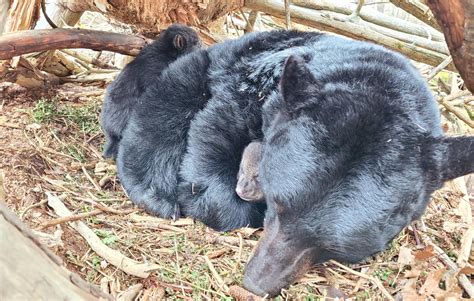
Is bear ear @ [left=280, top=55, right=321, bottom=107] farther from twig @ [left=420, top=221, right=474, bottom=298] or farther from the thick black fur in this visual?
twig @ [left=420, top=221, right=474, bottom=298]

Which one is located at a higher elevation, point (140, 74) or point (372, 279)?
point (140, 74)

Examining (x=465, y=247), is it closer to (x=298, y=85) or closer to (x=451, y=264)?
(x=451, y=264)

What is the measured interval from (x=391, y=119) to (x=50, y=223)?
1.94 meters

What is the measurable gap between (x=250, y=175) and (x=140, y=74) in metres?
1.31

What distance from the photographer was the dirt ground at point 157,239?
2959mm

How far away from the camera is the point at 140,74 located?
13.4 feet

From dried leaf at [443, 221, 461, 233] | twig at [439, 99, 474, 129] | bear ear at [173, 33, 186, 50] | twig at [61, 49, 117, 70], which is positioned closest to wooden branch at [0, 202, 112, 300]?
bear ear at [173, 33, 186, 50]

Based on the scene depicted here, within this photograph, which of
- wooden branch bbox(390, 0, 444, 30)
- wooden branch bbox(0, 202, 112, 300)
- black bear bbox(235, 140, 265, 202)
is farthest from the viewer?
wooden branch bbox(390, 0, 444, 30)

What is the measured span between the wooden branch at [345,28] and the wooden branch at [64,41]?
1.51 m

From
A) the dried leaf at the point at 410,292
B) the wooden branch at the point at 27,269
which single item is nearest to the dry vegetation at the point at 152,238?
the dried leaf at the point at 410,292

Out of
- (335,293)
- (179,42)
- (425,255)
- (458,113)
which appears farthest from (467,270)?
(458,113)

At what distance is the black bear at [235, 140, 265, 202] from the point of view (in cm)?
331

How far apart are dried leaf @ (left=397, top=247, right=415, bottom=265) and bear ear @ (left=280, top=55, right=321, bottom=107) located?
125 centimetres

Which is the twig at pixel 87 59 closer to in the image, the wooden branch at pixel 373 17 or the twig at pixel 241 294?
the wooden branch at pixel 373 17
